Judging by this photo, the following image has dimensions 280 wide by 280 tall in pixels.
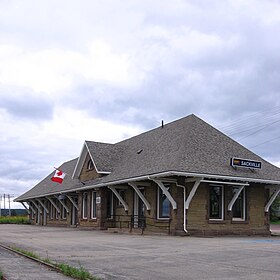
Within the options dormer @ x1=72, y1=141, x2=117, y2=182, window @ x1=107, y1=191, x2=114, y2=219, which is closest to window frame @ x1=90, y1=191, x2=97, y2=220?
dormer @ x1=72, y1=141, x2=117, y2=182


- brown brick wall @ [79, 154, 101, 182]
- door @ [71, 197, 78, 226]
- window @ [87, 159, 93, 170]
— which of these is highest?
window @ [87, 159, 93, 170]

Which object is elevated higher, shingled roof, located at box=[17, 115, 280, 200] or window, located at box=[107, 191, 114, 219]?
shingled roof, located at box=[17, 115, 280, 200]

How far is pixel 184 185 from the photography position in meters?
22.5

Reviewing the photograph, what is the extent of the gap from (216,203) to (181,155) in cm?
334

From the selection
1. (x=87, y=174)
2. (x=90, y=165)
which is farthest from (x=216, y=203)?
(x=87, y=174)

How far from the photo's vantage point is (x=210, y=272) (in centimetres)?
988

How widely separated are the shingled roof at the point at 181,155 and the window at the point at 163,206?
5.10ft

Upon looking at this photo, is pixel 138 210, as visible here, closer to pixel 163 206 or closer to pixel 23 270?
pixel 163 206

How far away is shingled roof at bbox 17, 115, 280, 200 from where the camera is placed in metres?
22.6

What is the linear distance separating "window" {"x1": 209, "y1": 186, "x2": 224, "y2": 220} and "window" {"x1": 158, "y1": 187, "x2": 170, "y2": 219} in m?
2.13

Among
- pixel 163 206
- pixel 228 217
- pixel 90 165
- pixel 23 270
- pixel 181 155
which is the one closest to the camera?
pixel 23 270

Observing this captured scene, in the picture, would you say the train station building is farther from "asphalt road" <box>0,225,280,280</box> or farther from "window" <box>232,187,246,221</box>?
"asphalt road" <box>0,225,280,280</box>

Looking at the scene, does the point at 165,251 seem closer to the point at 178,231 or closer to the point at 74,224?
the point at 178,231

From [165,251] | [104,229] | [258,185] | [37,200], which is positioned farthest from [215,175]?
[37,200]
